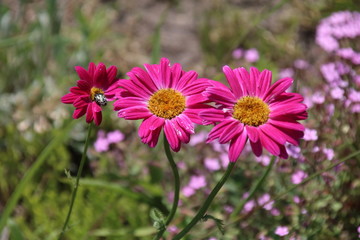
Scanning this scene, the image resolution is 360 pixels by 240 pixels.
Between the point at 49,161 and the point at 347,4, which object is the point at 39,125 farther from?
the point at 347,4

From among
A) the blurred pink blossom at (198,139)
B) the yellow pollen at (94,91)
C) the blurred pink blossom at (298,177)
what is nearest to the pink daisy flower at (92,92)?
the yellow pollen at (94,91)

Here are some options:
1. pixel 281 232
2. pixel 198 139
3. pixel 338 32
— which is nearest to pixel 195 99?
pixel 281 232

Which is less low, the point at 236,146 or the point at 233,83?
the point at 233,83

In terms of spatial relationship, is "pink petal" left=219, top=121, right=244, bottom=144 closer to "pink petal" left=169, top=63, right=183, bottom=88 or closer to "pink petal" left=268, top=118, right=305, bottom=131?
"pink petal" left=268, top=118, right=305, bottom=131

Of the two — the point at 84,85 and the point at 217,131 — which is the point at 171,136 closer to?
the point at 217,131

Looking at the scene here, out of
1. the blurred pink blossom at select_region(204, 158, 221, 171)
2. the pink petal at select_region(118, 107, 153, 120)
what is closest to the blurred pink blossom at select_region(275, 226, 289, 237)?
the blurred pink blossom at select_region(204, 158, 221, 171)

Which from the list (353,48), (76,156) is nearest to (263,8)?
(353,48)
